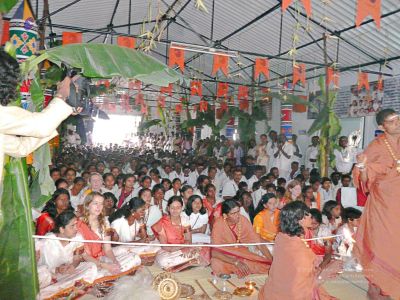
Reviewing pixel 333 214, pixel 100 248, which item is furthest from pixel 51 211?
pixel 333 214

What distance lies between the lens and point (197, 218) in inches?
217

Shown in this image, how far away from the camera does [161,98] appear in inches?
679

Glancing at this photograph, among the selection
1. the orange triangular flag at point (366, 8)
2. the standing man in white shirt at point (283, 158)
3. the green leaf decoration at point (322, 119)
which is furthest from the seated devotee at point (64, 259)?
the standing man in white shirt at point (283, 158)

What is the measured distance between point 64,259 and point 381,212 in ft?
9.74

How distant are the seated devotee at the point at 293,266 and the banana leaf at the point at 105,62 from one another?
4.33 feet

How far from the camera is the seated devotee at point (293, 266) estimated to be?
2.67 metres

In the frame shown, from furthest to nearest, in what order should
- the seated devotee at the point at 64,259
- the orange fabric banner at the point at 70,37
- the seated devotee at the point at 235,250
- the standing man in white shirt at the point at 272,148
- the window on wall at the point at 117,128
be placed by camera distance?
the window on wall at the point at 117,128 < the standing man in white shirt at the point at 272,148 < the orange fabric banner at the point at 70,37 < the seated devotee at the point at 235,250 < the seated devotee at the point at 64,259

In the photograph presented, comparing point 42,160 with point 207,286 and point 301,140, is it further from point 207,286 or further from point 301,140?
point 301,140

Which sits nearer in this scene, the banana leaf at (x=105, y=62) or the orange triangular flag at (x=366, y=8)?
the banana leaf at (x=105, y=62)

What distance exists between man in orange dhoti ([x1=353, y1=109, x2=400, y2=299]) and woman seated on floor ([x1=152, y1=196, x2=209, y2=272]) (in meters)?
1.82

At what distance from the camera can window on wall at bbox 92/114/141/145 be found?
32.5 m

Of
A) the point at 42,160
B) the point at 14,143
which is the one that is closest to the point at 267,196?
the point at 42,160

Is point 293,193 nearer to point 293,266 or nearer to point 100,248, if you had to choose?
point 100,248

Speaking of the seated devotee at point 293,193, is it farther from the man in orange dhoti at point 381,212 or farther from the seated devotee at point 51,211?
the seated devotee at point 51,211
